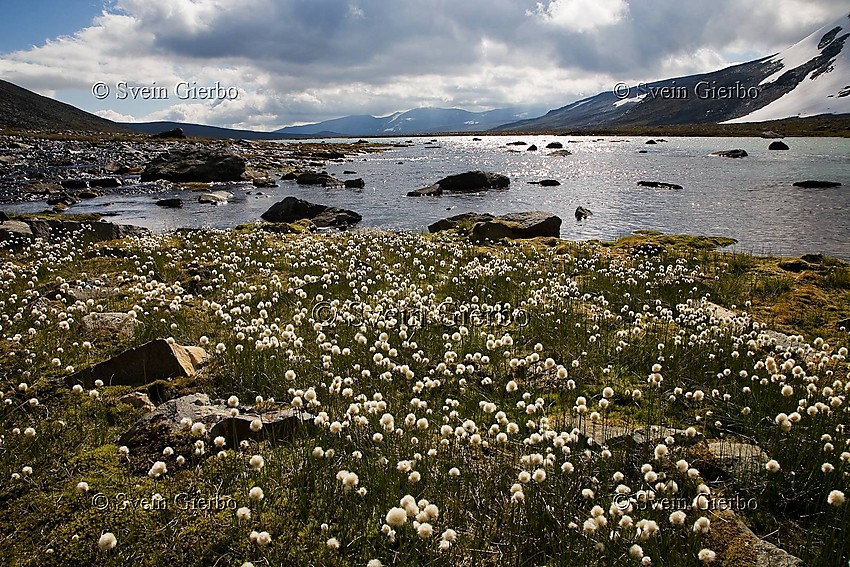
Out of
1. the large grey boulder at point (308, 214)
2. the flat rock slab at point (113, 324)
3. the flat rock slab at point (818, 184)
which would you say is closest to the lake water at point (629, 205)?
the flat rock slab at point (818, 184)

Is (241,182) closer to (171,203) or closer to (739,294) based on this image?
(171,203)

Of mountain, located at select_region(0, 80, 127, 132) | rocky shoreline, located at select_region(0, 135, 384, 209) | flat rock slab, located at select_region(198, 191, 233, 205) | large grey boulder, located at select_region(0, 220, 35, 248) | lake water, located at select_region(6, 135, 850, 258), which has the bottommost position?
lake water, located at select_region(6, 135, 850, 258)

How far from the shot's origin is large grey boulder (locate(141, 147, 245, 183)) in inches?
1989

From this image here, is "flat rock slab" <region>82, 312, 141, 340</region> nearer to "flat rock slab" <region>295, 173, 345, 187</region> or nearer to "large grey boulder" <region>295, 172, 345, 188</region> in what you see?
"large grey boulder" <region>295, 172, 345, 188</region>

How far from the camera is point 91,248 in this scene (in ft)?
57.4

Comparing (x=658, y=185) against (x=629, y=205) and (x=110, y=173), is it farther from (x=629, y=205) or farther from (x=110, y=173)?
(x=110, y=173)

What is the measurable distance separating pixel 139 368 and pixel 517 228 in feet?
→ 57.1

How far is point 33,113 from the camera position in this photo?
165 metres

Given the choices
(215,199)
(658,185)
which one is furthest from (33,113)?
(658,185)

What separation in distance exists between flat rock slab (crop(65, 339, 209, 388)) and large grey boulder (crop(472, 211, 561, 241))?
15671 mm

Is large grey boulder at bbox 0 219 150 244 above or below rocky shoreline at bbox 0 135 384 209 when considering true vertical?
below

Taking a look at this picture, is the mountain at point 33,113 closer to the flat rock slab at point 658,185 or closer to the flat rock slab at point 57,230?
the flat rock slab at point 57,230

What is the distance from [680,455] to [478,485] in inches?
85.6

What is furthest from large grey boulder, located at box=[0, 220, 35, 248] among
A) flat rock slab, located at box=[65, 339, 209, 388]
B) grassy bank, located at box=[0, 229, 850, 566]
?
flat rock slab, located at box=[65, 339, 209, 388]
